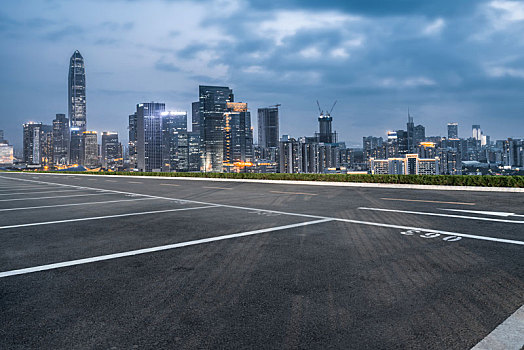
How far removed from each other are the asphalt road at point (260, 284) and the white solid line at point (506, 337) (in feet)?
0.22

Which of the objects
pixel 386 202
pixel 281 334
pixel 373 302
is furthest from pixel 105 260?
pixel 386 202

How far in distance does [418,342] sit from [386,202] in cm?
1141

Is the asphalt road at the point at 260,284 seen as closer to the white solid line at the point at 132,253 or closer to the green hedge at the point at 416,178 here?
the white solid line at the point at 132,253

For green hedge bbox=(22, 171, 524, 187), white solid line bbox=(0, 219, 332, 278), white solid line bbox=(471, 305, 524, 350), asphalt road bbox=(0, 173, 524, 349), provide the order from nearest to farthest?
white solid line bbox=(471, 305, 524, 350), asphalt road bbox=(0, 173, 524, 349), white solid line bbox=(0, 219, 332, 278), green hedge bbox=(22, 171, 524, 187)

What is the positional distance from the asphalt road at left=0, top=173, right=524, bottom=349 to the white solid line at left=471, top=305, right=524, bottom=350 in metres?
0.07

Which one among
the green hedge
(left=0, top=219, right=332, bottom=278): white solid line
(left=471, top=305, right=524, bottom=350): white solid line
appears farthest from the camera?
the green hedge

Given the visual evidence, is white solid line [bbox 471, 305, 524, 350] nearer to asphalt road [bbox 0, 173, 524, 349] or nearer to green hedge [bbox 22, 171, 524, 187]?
asphalt road [bbox 0, 173, 524, 349]

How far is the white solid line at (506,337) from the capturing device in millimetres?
3086

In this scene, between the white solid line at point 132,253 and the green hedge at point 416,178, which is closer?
the white solid line at point 132,253

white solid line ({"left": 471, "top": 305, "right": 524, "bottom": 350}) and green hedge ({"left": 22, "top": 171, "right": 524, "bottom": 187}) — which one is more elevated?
green hedge ({"left": 22, "top": 171, "right": 524, "bottom": 187})

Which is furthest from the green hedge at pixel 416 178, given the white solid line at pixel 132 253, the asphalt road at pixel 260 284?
the white solid line at pixel 132 253

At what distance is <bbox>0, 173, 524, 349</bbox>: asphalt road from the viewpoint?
333 cm

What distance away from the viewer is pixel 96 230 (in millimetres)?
8758

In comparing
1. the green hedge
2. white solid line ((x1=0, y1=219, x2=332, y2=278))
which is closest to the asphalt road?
white solid line ((x1=0, y1=219, x2=332, y2=278))
